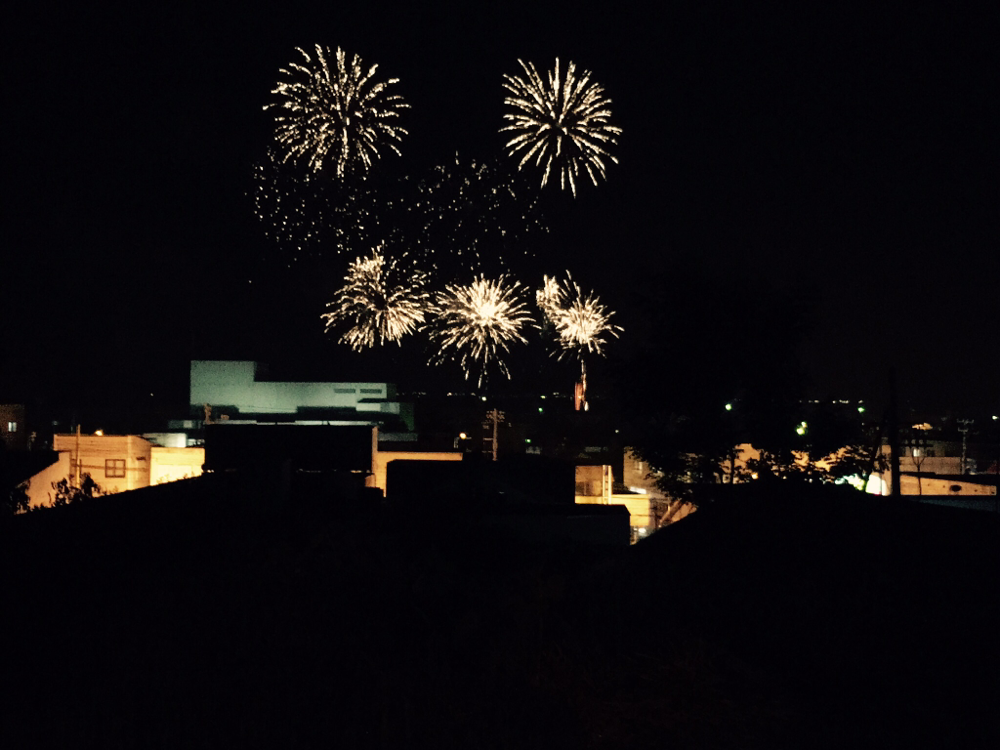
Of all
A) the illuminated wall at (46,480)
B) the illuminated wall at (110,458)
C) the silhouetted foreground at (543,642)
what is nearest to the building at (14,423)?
the illuminated wall at (110,458)

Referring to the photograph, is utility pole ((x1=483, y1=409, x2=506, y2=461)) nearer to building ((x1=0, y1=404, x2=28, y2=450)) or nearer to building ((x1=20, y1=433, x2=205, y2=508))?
building ((x1=20, y1=433, x2=205, y2=508))

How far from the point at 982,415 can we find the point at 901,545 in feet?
277

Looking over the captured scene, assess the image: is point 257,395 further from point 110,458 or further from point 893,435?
point 893,435

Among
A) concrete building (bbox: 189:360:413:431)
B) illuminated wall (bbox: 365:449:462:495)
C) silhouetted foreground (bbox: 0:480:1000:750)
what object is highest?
concrete building (bbox: 189:360:413:431)

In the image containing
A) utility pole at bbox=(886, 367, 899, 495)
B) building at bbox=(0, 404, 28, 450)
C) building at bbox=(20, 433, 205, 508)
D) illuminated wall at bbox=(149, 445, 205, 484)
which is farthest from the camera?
building at bbox=(0, 404, 28, 450)

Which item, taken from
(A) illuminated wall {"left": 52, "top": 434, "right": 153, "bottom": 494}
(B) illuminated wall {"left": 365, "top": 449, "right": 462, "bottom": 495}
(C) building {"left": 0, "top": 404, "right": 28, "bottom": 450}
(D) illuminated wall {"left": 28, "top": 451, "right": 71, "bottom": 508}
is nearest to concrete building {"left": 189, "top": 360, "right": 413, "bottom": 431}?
(C) building {"left": 0, "top": 404, "right": 28, "bottom": 450}

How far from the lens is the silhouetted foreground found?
A: 14.0 ft

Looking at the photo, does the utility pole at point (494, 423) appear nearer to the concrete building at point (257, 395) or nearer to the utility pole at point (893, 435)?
the concrete building at point (257, 395)

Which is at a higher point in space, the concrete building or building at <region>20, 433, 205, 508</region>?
the concrete building

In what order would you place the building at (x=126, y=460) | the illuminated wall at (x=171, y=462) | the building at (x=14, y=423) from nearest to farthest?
the building at (x=126, y=460), the illuminated wall at (x=171, y=462), the building at (x=14, y=423)

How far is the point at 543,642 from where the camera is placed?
4.92 metres

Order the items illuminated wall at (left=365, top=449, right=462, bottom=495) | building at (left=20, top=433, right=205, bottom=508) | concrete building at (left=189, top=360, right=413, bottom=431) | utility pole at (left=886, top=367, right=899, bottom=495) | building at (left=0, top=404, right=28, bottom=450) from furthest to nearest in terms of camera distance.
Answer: concrete building at (left=189, top=360, right=413, bottom=431)
building at (left=0, top=404, right=28, bottom=450)
building at (left=20, top=433, right=205, bottom=508)
illuminated wall at (left=365, top=449, right=462, bottom=495)
utility pole at (left=886, top=367, right=899, bottom=495)

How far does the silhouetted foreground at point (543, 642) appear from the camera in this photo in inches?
168

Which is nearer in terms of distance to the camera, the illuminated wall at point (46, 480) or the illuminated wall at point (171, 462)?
the illuminated wall at point (46, 480)
